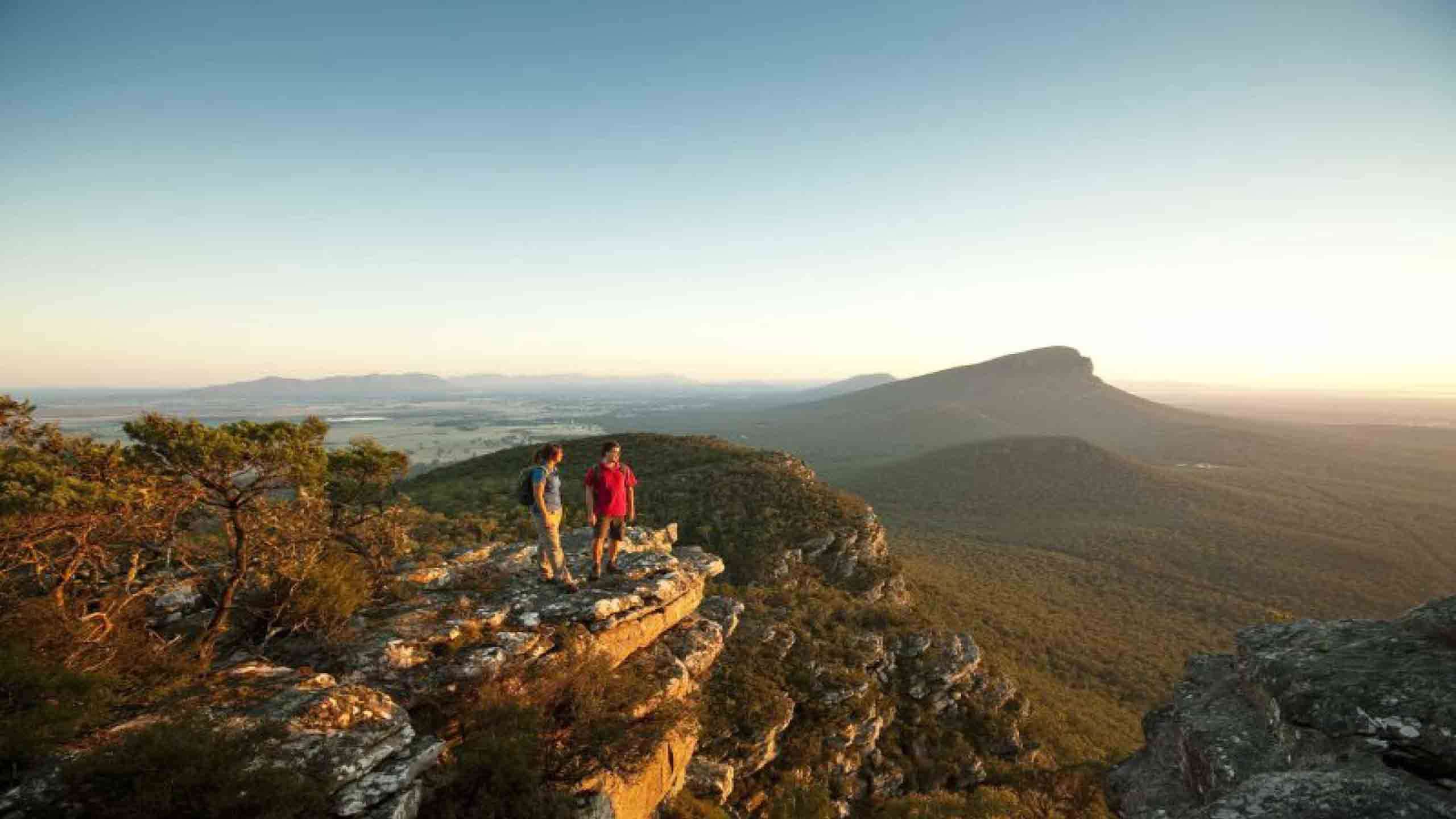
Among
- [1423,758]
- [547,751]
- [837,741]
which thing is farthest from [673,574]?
[1423,758]

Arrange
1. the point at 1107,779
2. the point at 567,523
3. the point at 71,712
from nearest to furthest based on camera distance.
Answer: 1. the point at 71,712
2. the point at 1107,779
3. the point at 567,523

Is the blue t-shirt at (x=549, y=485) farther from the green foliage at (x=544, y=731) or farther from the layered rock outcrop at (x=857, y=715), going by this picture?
the layered rock outcrop at (x=857, y=715)

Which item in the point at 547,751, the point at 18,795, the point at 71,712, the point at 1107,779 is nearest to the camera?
the point at 18,795

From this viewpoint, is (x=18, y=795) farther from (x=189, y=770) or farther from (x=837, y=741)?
(x=837, y=741)

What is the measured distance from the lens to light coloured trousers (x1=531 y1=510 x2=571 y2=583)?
10.7 metres

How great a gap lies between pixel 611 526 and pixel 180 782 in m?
7.50

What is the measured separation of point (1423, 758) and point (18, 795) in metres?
13.6

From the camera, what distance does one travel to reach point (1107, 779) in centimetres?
1006

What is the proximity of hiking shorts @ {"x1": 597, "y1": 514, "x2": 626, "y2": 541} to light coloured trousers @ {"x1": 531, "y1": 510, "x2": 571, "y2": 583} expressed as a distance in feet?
2.90

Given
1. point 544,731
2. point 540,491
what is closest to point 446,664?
point 544,731

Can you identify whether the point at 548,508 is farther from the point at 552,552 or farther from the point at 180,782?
the point at 180,782

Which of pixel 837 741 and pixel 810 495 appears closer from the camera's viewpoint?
pixel 837 741

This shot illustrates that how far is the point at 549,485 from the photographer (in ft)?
34.2

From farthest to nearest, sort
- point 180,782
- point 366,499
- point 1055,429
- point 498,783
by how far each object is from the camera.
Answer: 1. point 1055,429
2. point 366,499
3. point 498,783
4. point 180,782
